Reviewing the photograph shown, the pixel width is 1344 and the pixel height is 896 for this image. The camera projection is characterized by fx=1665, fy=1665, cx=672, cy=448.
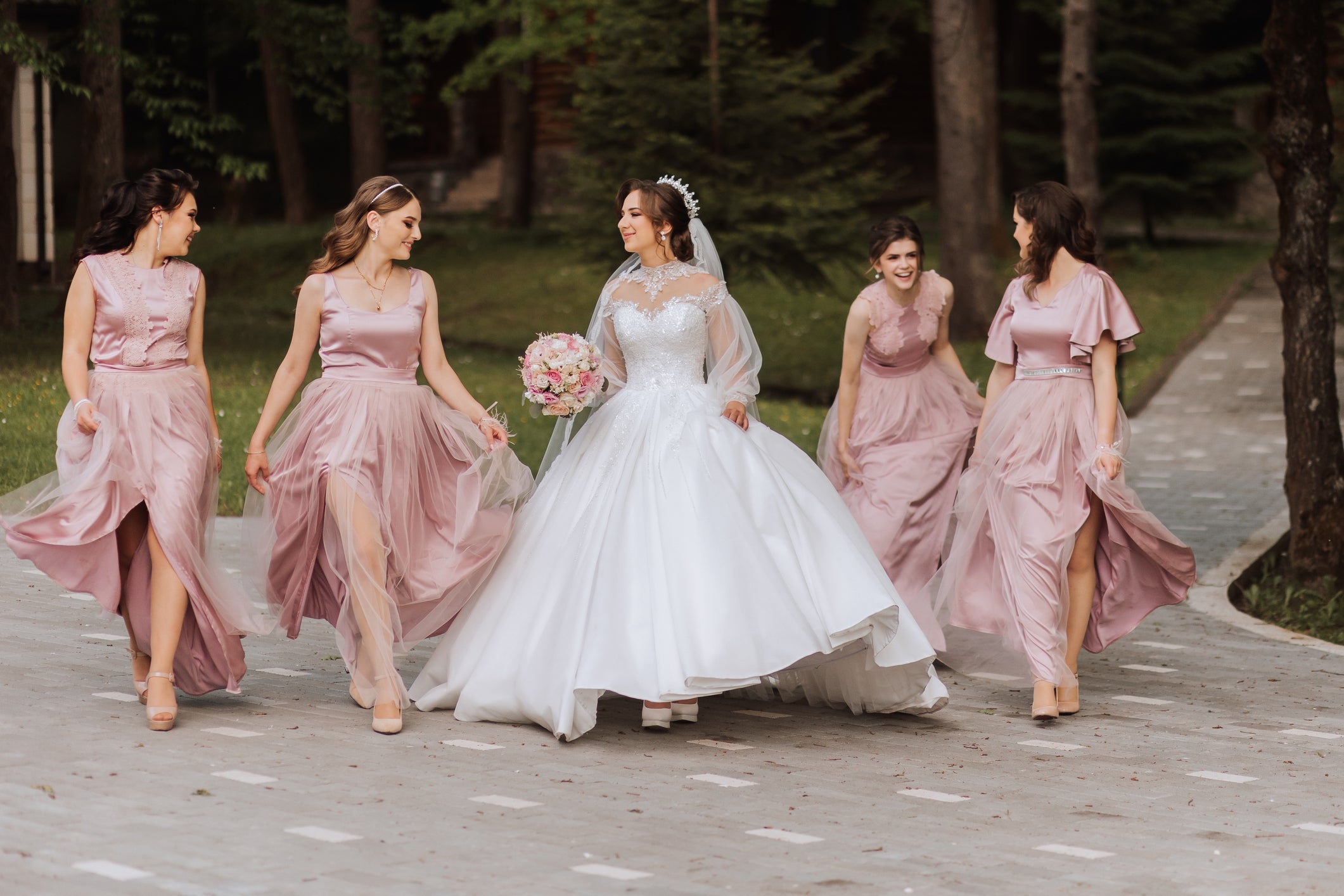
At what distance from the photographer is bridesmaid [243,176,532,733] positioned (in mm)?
6504

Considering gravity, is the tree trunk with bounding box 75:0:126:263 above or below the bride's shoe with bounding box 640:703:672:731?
above

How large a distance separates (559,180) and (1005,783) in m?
13.1

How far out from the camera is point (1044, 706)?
22.3 ft

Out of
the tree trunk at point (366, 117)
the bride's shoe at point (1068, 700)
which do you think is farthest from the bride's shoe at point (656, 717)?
the tree trunk at point (366, 117)

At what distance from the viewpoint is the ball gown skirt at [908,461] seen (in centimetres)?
794

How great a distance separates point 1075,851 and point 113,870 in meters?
2.80

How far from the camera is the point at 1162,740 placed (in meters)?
6.62

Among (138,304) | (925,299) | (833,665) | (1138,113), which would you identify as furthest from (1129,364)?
(138,304)

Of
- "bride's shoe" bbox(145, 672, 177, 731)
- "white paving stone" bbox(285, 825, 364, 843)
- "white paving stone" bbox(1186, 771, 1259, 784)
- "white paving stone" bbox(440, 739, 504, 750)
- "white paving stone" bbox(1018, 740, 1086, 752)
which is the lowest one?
"white paving stone" bbox(1186, 771, 1259, 784)

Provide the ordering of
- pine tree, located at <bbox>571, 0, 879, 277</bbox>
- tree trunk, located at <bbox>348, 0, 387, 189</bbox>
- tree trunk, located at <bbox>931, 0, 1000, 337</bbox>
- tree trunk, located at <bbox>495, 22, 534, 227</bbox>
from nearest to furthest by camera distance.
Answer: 1. pine tree, located at <bbox>571, 0, 879, 277</bbox>
2. tree trunk, located at <bbox>931, 0, 1000, 337</bbox>
3. tree trunk, located at <bbox>348, 0, 387, 189</bbox>
4. tree trunk, located at <bbox>495, 22, 534, 227</bbox>

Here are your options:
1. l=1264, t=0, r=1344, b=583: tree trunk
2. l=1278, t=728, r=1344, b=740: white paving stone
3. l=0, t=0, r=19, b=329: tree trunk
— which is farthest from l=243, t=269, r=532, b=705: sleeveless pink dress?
l=0, t=0, r=19, b=329: tree trunk

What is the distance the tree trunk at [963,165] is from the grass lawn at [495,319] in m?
0.61

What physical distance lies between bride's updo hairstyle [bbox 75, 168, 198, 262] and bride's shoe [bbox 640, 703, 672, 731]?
271cm

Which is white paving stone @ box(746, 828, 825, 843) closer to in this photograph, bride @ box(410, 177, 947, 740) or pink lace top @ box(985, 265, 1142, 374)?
bride @ box(410, 177, 947, 740)
